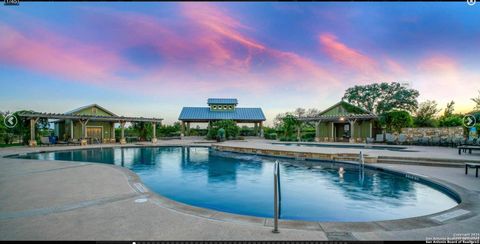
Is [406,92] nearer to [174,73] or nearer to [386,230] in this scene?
[174,73]

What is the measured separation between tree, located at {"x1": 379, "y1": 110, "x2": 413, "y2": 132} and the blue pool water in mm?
14942

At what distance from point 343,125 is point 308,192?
2372cm

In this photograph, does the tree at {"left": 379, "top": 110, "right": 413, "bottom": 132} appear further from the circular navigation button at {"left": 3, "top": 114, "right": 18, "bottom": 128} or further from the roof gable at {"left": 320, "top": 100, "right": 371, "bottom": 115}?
the circular navigation button at {"left": 3, "top": 114, "right": 18, "bottom": 128}

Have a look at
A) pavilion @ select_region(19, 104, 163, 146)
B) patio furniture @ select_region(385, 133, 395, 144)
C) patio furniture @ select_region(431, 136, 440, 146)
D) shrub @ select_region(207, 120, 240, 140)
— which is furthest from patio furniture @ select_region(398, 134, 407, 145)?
pavilion @ select_region(19, 104, 163, 146)

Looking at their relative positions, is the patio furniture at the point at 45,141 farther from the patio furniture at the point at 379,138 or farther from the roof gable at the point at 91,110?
the patio furniture at the point at 379,138

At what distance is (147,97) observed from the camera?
26750 mm

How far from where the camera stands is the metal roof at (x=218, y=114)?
32281 mm

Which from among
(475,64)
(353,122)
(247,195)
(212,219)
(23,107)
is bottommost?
(247,195)

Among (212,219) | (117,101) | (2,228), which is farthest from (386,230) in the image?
(117,101)

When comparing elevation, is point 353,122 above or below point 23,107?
below

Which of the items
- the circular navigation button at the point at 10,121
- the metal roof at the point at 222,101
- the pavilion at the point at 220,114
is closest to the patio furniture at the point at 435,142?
the pavilion at the point at 220,114

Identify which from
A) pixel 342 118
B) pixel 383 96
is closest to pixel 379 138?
pixel 342 118

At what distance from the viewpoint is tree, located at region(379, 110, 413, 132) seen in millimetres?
22469

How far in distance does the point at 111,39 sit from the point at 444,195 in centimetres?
1537
